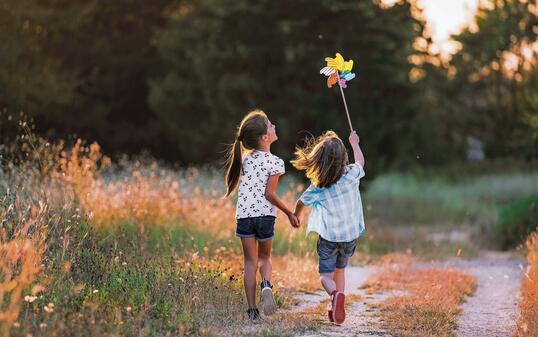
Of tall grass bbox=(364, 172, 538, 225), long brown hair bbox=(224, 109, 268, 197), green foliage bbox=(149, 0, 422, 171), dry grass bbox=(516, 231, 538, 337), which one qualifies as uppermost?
green foliage bbox=(149, 0, 422, 171)

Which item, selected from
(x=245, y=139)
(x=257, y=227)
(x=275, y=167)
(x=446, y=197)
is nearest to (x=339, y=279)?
(x=257, y=227)

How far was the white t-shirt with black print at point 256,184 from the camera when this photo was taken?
23.2ft

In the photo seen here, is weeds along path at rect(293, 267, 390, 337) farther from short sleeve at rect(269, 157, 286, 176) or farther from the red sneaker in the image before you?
short sleeve at rect(269, 157, 286, 176)

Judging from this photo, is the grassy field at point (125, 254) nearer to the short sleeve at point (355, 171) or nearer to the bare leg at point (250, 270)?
the bare leg at point (250, 270)

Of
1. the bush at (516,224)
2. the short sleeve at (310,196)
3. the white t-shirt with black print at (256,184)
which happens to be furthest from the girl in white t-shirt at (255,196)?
the bush at (516,224)

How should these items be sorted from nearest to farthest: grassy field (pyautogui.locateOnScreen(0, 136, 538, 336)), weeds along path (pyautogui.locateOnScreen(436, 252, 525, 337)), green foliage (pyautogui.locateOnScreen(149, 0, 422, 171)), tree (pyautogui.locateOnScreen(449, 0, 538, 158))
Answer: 1. grassy field (pyautogui.locateOnScreen(0, 136, 538, 336))
2. weeds along path (pyautogui.locateOnScreen(436, 252, 525, 337))
3. green foliage (pyautogui.locateOnScreen(149, 0, 422, 171))
4. tree (pyautogui.locateOnScreen(449, 0, 538, 158))

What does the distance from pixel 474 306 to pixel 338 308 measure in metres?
2.76

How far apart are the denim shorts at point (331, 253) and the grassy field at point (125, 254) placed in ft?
1.72

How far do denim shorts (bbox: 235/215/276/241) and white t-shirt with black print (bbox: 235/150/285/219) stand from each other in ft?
0.13

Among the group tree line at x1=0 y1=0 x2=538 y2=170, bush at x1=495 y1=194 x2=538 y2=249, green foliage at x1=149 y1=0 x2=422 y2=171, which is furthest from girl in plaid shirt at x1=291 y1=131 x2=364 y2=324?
green foliage at x1=149 y1=0 x2=422 y2=171

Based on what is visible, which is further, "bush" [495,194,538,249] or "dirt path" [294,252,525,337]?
"bush" [495,194,538,249]

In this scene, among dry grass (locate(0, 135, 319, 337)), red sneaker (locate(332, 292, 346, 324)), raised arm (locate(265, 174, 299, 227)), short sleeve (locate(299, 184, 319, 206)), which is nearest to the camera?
dry grass (locate(0, 135, 319, 337))

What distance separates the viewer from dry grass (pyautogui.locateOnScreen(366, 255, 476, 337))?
714 cm

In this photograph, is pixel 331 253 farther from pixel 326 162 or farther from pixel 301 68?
pixel 301 68
